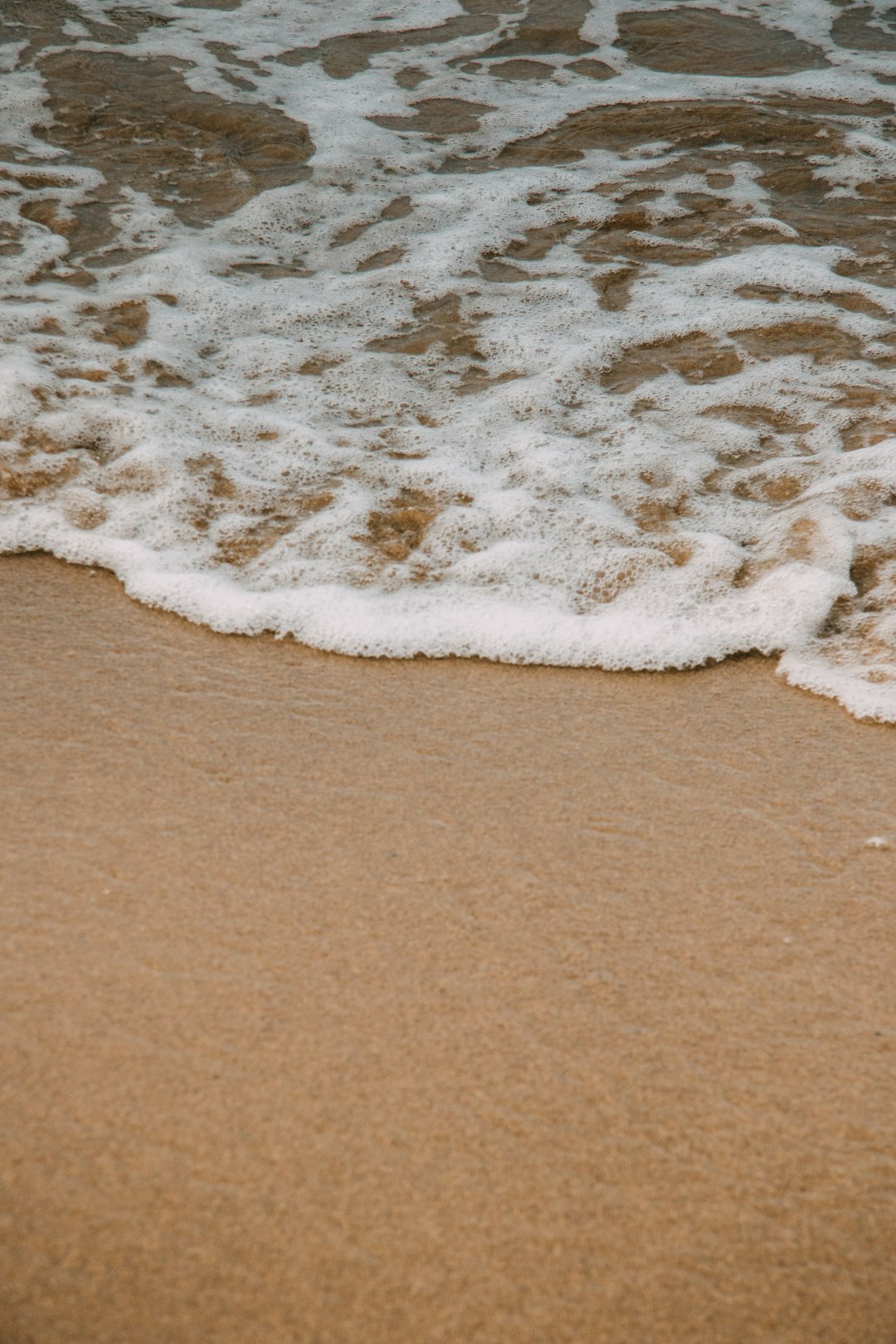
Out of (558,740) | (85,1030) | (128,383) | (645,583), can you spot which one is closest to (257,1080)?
(85,1030)

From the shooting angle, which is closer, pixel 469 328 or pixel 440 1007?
pixel 440 1007

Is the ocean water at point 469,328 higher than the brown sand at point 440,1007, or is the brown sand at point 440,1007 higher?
the ocean water at point 469,328

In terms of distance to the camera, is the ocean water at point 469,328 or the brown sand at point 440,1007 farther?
the ocean water at point 469,328

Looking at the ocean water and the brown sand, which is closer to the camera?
the brown sand

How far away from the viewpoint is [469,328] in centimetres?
384

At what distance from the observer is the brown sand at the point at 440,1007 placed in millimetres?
1258

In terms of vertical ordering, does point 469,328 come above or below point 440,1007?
above

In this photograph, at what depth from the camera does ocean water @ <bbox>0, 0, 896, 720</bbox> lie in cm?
260

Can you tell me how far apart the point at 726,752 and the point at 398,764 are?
65cm

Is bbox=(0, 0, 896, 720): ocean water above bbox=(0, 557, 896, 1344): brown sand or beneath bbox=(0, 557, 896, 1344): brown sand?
above

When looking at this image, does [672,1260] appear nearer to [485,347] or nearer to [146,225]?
[485,347]

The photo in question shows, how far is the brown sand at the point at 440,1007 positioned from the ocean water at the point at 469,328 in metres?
0.30

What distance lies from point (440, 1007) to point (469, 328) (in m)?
2.86

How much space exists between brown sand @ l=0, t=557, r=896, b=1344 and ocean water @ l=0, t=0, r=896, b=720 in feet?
0.98
